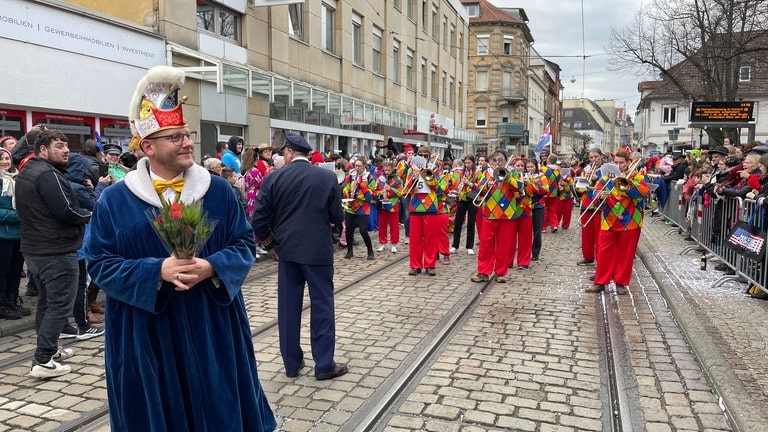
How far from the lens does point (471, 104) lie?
63969 mm

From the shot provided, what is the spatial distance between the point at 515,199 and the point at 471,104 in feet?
187

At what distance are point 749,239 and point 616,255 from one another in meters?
1.69

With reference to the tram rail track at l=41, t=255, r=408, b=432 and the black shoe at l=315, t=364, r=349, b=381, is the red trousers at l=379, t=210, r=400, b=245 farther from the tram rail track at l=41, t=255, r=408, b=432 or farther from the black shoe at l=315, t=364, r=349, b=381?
the black shoe at l=315, t=364, r=349, b=381

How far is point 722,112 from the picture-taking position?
19625mm

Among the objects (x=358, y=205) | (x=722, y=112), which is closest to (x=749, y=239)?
(x=358, y=205)

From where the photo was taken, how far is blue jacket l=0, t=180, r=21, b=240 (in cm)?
611

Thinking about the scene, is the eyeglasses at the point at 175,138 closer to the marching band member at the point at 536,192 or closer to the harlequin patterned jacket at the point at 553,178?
the marching band member at the point at 536,192

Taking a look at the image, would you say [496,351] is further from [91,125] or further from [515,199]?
[91,125]

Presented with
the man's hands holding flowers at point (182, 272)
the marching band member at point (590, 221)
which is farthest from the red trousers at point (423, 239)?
the man's hands holding flowers at point (182, 272)

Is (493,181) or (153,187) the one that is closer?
(153,187)

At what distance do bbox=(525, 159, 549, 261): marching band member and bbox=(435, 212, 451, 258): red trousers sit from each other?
1.43 m

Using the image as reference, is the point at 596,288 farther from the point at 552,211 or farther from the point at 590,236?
the point at 552,211

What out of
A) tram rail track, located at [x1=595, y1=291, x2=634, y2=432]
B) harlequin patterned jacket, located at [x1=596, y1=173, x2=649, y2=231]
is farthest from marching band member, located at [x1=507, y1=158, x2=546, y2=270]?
tram rail track, located at [x1=595, y1=291, x2=634, y2=432]

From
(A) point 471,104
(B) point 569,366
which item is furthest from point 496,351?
(A) point 471,104
